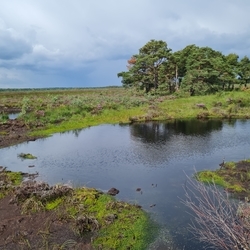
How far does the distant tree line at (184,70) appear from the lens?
57.9 meters

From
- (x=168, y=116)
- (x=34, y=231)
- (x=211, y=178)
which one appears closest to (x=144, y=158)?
(x=211, y=178)

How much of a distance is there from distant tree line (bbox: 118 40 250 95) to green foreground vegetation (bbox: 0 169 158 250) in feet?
152

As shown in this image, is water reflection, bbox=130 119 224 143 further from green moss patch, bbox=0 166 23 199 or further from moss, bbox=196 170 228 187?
green moss patch, bbox=0 166 23 199

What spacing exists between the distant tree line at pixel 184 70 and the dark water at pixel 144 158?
24.1m

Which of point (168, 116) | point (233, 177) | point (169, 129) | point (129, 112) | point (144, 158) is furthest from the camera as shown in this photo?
point (129, 112)

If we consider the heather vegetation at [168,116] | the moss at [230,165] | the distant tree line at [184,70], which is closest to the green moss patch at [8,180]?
the heather vegetation at [168,116]

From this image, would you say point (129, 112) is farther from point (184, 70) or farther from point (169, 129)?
point (184, 70)

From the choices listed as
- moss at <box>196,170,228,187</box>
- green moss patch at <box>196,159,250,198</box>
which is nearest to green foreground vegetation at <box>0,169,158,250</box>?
green moss patch at <box>196,159,250,198</box>

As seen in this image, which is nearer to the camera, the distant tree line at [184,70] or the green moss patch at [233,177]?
the green moss patch at [233,177]

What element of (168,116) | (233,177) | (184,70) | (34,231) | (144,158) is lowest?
(34,231)

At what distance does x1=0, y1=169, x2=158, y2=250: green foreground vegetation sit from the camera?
11.6 meters

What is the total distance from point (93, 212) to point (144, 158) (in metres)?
9.63

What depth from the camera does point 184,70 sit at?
65688 millimetres

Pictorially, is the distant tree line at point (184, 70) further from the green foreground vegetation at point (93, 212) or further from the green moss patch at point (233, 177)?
the green foreground vegetation at point (93, 212)
